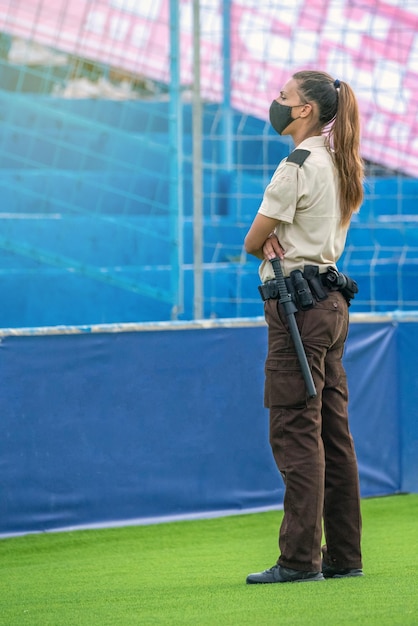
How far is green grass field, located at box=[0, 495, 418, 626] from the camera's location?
9.27 ft

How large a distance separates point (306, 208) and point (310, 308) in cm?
30

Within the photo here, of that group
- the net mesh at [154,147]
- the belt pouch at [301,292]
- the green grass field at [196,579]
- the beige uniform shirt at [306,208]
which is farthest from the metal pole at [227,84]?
the belt pouch at [301,292]

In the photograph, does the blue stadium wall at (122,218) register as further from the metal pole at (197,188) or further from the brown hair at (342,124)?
the brown hair at (342,124)

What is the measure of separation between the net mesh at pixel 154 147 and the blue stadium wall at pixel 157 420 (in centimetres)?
295

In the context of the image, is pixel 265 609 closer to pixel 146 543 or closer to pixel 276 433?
pixel 276 433

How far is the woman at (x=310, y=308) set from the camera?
127 inches

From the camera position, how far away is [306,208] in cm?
325

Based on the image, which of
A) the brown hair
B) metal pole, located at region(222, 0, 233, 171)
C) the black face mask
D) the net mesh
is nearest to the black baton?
the brown hair

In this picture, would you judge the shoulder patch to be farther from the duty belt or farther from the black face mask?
the duty belt

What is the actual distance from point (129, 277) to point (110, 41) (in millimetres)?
2817

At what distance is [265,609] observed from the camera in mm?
2855

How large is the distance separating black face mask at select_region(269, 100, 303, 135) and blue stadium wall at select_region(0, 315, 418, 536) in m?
1.70

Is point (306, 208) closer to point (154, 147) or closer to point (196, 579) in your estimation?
point (196, 579)

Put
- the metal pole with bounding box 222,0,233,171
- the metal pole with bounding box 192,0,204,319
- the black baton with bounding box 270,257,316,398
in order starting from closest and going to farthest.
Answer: the black baton with bounding box 270,257,316,398
the metal pole with bounding box 192,0,204,319
the metal pole with bounding box 222,0,233,171
